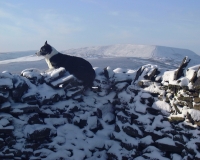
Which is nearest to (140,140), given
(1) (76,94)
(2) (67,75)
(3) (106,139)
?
(3) (106,139)

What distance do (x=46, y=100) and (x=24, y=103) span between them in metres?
0.76

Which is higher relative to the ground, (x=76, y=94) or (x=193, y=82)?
(x=193, y=82)

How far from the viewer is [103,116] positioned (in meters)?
9.89

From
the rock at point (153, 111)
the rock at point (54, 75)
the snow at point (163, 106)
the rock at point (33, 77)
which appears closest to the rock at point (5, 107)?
the rock at point (33, 77)

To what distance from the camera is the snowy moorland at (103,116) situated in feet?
25.9

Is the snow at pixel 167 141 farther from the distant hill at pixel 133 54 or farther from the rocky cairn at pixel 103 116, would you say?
the distant hill at pixel 133 54

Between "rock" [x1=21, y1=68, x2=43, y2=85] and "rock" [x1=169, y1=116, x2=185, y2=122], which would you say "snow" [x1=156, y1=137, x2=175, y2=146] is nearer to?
"rock" [x1=169, y1=116, x2=185, y2=122]

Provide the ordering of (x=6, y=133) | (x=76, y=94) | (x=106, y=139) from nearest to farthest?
(x=6, y=133)
(x=106, y=139)
(x=76, y=94)

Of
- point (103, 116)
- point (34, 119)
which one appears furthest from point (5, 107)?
point (103, 116)

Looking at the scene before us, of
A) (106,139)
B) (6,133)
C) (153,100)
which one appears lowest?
(106,139)

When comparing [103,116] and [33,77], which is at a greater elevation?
[33,77]

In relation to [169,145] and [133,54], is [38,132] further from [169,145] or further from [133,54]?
[133,54]

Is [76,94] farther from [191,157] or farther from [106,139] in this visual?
[191,157]

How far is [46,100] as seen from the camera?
30.1 ft
